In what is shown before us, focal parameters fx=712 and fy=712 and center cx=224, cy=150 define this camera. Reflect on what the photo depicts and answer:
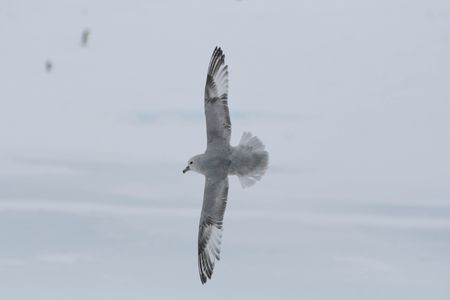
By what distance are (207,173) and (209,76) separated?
2.05m

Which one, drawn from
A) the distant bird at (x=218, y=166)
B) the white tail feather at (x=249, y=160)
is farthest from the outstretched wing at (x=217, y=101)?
the white tail feather at (x=249, y=160)

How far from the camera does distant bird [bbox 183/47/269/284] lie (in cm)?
1336

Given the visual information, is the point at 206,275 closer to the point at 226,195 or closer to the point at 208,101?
the point at 226,195

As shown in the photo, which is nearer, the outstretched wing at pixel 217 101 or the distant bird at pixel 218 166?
the distant bird at pixel 218 166

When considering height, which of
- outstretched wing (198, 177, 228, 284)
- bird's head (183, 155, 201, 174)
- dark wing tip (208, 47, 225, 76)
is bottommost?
→ outstretched wing (198, 177, 228, 284)

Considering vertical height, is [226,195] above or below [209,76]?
below

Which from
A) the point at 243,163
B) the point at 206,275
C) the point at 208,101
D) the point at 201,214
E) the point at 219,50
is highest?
the point at 219,50

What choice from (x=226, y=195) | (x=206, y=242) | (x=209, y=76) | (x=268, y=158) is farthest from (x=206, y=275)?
(x=209, y=76)

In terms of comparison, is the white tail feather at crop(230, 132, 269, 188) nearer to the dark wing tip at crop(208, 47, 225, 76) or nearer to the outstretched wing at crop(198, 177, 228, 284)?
the outstretched wing at crop(198, 177, 228, 284)

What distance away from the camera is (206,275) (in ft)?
45.0

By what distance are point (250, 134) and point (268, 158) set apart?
58cm

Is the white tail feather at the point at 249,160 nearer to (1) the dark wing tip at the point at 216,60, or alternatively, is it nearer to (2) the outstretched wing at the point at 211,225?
(2) the outstretched wing at the point at 211,225

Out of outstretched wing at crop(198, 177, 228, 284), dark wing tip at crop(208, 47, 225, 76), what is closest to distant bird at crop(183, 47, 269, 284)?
outstretched wing at crop(198, 177, 228, 284)

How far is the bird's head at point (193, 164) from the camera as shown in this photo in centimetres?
1343
